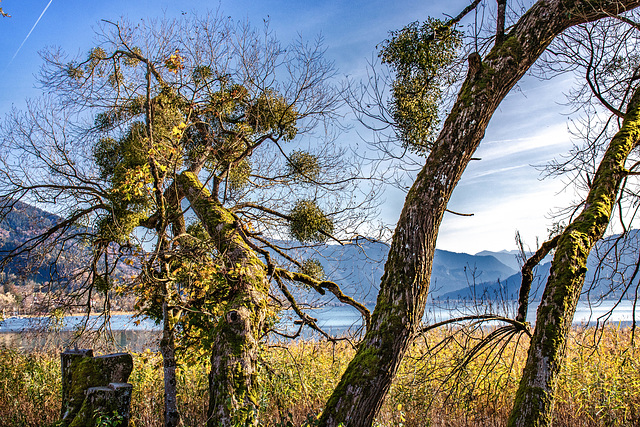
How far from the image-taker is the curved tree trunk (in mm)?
2625

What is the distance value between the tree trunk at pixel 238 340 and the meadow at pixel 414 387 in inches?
20.6

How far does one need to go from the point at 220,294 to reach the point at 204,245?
1.61 feet

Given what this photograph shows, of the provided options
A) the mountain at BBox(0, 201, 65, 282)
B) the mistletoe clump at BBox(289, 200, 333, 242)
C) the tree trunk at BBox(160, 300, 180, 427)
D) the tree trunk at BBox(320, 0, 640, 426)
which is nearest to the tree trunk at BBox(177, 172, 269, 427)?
the tree trunk at BBox(160, 300, 180, 427)

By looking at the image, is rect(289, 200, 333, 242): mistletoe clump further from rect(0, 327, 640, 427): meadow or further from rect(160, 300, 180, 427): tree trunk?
rect(160, 300, 180, 427): tree trunk

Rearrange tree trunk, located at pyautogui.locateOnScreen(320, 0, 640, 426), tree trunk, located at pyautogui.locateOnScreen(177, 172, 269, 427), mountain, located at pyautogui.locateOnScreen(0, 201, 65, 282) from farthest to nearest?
mountain, located at pyautogui.locateOnScreen(0, 201, 65, 282)
tree trunk, located at pyautogui.locateOnScreen(177, 172, 269, 427)
tree trunk, located at pyautogui.locateOnScreen(320, 0, 640, 426)

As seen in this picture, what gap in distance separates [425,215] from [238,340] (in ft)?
6.04

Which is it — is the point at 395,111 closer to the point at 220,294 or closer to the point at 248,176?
the point at 220,294

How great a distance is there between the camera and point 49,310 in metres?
5.11

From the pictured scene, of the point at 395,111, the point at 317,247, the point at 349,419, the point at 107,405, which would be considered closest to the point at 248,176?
the point at 317,247


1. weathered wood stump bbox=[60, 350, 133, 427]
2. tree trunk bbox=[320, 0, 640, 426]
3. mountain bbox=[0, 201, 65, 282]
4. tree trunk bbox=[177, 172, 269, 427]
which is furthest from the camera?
mountain bbox=[0, 201, 65, 282]

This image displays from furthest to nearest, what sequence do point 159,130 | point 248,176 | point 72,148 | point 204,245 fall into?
1. point 248,176
2. point 72,148
3. point 159,130
4. point 204,245

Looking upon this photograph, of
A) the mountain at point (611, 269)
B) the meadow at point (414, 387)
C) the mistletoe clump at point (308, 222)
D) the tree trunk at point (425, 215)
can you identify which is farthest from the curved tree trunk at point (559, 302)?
the mistletoe clump at point (308, 222)

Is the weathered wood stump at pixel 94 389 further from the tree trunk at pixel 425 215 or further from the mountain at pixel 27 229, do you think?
the mountain at pixel 27 229

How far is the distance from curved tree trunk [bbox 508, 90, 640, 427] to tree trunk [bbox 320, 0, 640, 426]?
2.77 ft
